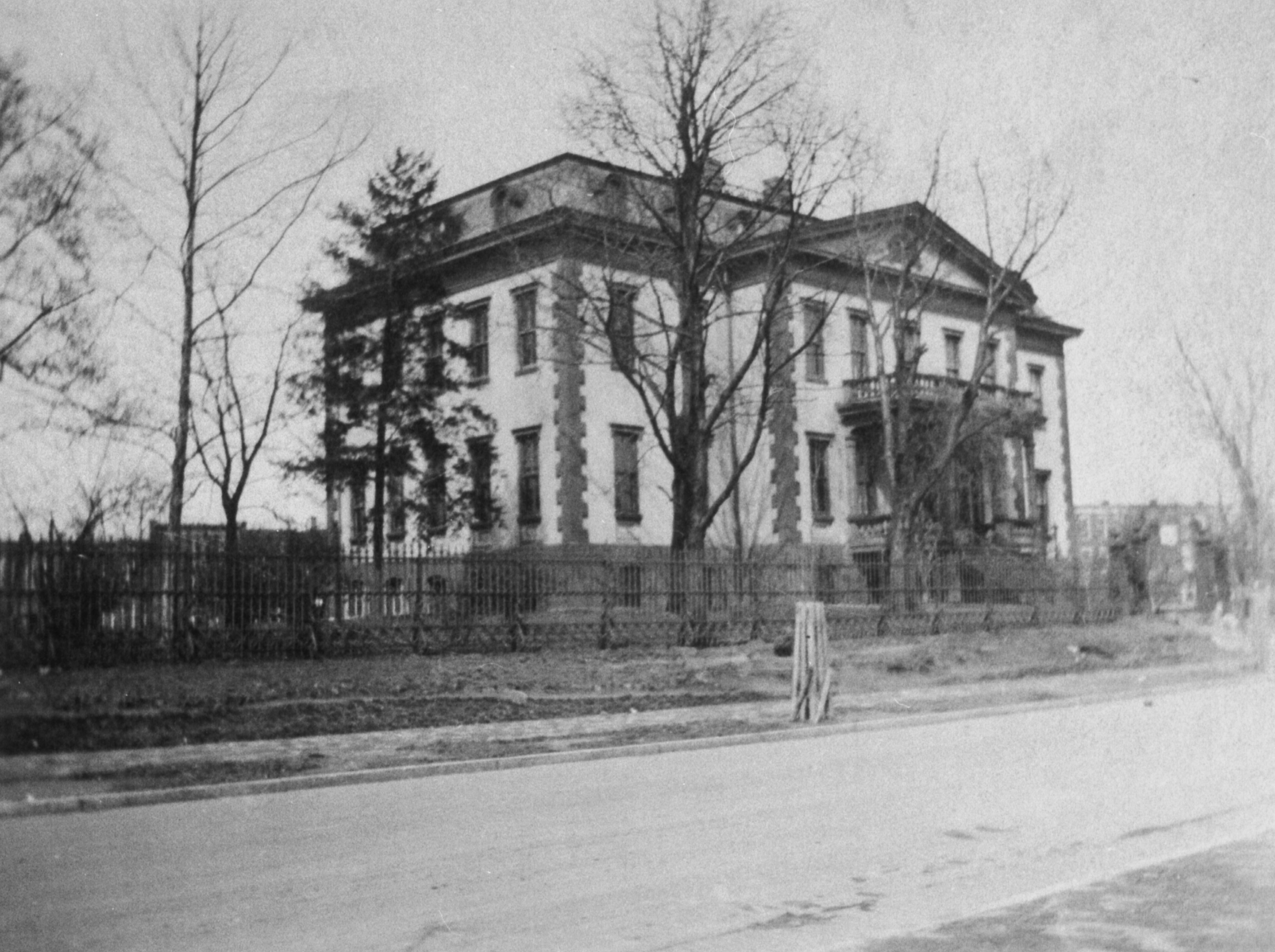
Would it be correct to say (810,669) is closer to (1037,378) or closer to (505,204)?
(505,204)

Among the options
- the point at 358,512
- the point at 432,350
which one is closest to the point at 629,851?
the point at 432,350

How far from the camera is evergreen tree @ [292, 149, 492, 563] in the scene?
1063 inches

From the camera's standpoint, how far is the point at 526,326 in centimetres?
3266

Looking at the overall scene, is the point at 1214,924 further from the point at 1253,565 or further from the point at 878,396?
the point at 878,396

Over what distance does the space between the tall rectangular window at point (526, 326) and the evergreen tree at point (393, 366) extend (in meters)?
2.26

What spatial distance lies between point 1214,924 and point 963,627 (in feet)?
74.8

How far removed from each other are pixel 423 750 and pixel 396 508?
58.9 ft

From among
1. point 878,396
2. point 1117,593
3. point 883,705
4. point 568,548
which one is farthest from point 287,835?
point 878,396

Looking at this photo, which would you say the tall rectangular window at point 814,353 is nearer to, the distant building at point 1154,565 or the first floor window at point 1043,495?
the distant building at point 1154,565

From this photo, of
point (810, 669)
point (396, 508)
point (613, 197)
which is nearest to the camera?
point (810, 669)

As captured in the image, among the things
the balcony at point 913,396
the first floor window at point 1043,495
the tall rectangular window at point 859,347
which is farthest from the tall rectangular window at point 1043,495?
the tall rectangular window at point 859,347

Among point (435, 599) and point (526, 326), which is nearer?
point (435, 599)

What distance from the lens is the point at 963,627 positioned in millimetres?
27656

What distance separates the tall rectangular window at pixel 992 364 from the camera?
41031 mm
